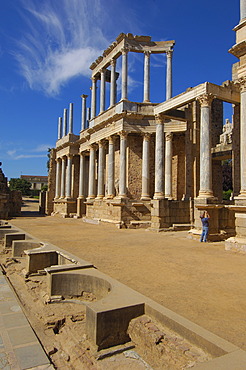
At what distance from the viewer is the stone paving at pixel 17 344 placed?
320 cm

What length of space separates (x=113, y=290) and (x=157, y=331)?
110cm

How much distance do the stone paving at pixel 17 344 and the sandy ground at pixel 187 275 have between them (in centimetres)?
178

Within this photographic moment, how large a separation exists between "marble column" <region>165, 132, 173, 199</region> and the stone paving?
13.4 m

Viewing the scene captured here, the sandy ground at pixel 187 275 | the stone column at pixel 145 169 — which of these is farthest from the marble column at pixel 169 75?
the sandy ground at pixel 187 275

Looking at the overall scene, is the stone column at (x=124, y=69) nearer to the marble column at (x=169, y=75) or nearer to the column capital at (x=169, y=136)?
the marble column at (x=169, y=75)

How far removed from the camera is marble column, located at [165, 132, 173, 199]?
694 inches

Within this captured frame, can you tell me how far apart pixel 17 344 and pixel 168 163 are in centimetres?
1518

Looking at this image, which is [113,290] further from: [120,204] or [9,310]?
[120,204]

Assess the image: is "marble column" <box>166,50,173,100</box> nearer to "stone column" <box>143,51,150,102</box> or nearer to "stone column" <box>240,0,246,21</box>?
"stone column" <box>143,51,150,102</box>

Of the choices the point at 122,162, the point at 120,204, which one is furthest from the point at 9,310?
the point at 122,162

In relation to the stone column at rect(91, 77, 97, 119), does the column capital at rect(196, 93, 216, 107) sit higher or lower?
lower

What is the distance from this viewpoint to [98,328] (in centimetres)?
348

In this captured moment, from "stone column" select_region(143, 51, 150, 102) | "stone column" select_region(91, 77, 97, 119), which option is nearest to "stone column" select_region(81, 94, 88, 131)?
"stone column" select_region(91, 77, 97, 119)

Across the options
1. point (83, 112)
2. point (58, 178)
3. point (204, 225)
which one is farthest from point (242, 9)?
point (58, 178)
